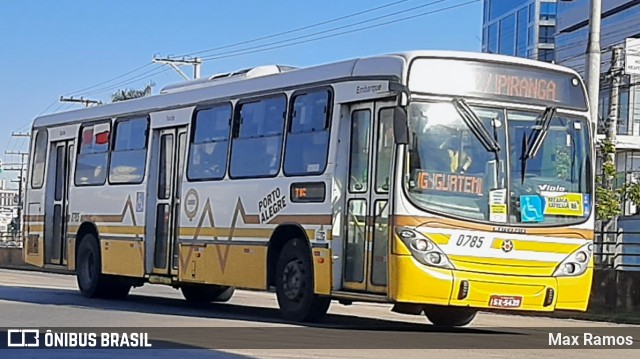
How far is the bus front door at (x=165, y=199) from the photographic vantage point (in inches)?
753

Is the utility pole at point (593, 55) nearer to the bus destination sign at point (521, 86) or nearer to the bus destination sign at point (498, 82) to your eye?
the bus destination sign at point (498, 82)

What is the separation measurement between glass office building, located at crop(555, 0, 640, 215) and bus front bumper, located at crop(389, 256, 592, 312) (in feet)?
75.0

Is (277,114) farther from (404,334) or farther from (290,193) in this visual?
(404,334)

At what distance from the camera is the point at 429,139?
14.3 metres

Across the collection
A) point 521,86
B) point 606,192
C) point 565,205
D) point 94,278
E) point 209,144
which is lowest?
point 94,278

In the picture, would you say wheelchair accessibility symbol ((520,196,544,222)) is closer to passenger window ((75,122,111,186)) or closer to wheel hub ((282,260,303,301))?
wheel hub ((282,260,303,301))

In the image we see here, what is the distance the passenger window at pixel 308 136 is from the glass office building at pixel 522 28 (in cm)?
8960

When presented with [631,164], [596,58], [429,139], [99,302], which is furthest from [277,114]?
[631,164]

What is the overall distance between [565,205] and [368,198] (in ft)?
7.91

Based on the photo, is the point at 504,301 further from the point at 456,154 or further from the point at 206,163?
the point at 206,163

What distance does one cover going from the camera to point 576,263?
49.3 ft

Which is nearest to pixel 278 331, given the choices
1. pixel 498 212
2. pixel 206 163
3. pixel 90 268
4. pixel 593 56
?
pixel 498 212

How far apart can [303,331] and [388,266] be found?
1285mm

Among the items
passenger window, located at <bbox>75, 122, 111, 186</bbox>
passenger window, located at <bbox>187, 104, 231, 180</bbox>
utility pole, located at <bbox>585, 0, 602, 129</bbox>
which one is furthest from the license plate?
passenger window, located at <bbox>75, 122, 111, 186</bbox>
